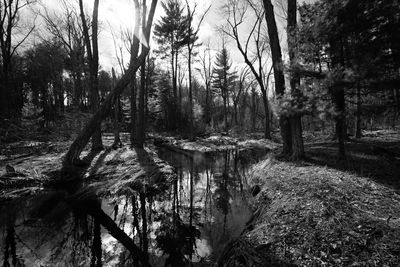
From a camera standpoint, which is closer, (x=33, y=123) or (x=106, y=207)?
(x=106, y=207)

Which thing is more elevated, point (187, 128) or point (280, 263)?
point (187, 128)

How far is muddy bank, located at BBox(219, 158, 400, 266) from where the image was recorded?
302 cm

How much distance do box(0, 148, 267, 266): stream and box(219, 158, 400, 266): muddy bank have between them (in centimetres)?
81

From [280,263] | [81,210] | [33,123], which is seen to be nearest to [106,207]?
[81,210]

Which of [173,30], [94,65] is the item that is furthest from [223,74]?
[94,65]

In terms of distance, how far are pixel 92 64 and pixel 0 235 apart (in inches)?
367

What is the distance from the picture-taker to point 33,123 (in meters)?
14.1

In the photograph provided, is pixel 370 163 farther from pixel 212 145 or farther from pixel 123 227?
pixel 212 145

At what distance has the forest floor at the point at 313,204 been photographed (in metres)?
3.13

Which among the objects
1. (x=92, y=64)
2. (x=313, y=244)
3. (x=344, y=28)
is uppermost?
(x=92, y=64)

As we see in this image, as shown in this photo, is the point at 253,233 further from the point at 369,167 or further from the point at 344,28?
the point at 344,28

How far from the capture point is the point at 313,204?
4.27 metres

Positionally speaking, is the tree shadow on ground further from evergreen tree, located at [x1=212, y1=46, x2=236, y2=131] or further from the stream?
evergreen tree, located at [x1=212, y1=46, x2=236, y2=131]

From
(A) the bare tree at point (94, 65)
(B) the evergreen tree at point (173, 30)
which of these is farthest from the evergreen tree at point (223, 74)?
(A) the bare tree at point (94, 65)
